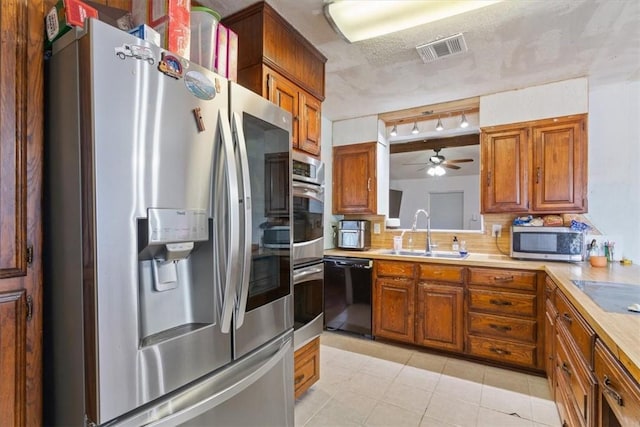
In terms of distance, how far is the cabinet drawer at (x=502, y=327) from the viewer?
2494 millimetres

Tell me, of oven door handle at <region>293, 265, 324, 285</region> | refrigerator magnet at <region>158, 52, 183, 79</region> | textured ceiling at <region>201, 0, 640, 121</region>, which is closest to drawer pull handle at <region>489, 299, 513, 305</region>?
oven door handle at <region>293, 265, 324, 285</region>

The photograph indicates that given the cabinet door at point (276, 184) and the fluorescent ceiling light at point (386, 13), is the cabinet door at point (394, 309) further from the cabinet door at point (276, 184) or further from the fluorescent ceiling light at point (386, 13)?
the fluorescent ceiling light at point (386, 13)

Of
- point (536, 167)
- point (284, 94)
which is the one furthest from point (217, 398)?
point (536, 167)

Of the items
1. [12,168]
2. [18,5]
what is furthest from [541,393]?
[18,5]

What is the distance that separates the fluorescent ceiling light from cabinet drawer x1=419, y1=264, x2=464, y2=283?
1.94 meters

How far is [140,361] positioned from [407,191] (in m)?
4.33

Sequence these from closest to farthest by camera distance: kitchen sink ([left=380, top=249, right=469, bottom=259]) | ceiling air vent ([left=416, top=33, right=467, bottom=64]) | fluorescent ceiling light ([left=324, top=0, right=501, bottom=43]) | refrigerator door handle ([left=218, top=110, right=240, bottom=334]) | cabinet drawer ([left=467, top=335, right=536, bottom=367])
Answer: refrigerator door handle ([left=218, top=110, right=240, bottom=334]) → fluorescent ceiling light ([left=324, top=0, right=501, bottom=43]) → ceiling air vent ([left=416, top=33, right=467, bottom=64]) → cabinet drawer ([left=467, top=335, right=536, bottom=367]) → kitchen sink ([left=380, top=249, right=469, bottom=259])

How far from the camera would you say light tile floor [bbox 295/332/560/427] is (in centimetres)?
195

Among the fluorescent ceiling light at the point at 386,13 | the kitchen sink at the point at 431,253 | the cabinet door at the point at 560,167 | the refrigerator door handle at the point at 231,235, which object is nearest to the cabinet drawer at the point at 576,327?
the cabinet door at the point at 560,167

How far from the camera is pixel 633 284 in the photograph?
1.73 metres

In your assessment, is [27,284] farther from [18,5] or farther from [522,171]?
[522,171]

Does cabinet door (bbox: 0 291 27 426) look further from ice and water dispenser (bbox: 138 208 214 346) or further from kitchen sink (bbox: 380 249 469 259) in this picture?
kitchen sink (bbox: 380 249 469 259)

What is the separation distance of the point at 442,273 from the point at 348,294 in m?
0.97

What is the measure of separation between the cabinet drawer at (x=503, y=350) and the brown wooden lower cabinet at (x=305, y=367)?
1409mm
